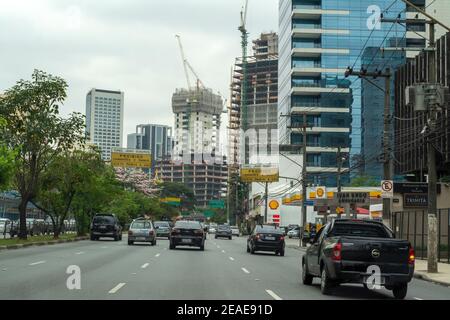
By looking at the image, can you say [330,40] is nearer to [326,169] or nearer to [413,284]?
[326,169]

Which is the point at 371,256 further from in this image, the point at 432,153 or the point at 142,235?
the point at 142,235

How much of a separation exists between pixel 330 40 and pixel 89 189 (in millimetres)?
58589

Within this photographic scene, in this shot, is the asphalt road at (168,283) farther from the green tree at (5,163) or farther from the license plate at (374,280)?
the green tree at (5,163)

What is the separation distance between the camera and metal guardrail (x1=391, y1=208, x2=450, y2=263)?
35594mm

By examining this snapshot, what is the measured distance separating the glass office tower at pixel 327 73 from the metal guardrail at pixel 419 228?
194ft

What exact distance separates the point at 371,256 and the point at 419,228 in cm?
2553

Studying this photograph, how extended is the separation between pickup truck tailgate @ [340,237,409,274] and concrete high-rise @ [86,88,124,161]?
100 meters

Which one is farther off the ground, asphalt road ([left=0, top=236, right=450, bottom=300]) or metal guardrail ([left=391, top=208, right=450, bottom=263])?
metal guardrail ([left=391, top=208, right=450, bottom=263])

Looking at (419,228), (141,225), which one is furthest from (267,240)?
(141,225)

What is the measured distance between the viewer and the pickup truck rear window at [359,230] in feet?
56.6

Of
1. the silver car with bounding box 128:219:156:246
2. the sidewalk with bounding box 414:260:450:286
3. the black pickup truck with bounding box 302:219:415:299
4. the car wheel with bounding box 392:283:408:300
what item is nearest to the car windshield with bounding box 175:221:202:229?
the silver car with bounding box 128:219:156:246

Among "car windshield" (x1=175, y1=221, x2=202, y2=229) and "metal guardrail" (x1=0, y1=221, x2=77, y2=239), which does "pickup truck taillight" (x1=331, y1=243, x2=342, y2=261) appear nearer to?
"car windshield" (x1=175, y1=221, x2=202, y2=229)

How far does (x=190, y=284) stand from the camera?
55.8 ft
